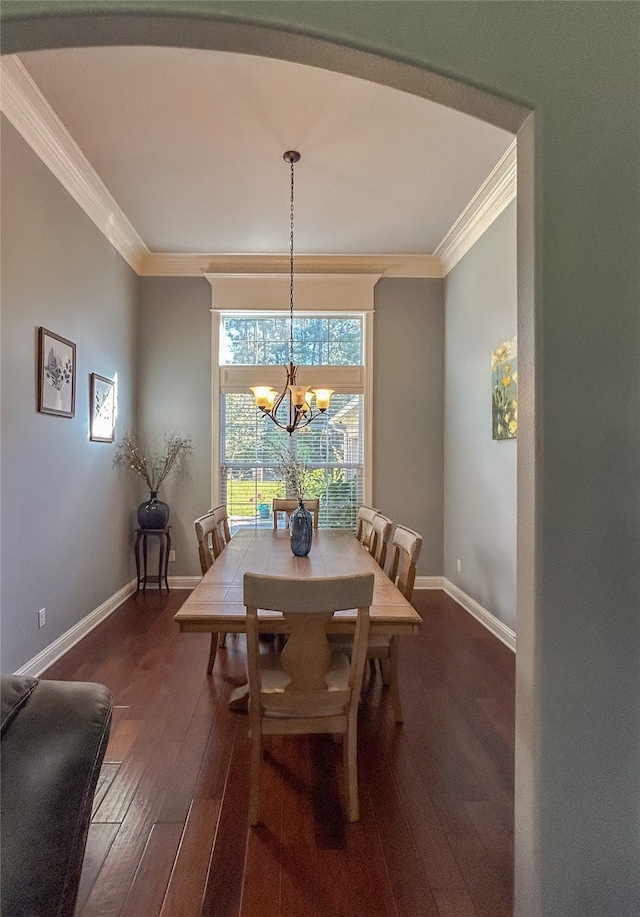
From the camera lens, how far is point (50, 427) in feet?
10.1

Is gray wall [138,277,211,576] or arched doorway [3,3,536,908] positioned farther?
gray wall [138,277,211,576]

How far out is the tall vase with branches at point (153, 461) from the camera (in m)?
4.48

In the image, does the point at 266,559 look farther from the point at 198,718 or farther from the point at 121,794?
the point at 121,794

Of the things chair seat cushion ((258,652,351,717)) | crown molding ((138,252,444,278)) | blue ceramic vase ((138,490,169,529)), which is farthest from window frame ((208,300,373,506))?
chair seat cushion ((258,652,351,717))

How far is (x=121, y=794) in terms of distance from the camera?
1862 mm

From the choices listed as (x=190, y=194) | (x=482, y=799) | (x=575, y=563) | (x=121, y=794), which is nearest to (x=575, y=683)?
(x=575, y=563)

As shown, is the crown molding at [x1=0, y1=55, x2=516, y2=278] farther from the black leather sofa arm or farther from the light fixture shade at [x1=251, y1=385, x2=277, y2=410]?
the black leather sofa arm

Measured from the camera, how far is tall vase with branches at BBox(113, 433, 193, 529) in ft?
14.7

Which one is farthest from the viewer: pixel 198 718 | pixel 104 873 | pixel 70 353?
pixel 70 353

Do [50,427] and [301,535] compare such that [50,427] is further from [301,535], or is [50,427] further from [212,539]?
[301,535]

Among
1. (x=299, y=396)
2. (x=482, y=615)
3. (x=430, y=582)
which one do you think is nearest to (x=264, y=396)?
(x=299, y=396)

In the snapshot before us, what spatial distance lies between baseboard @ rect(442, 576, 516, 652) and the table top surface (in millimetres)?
1280

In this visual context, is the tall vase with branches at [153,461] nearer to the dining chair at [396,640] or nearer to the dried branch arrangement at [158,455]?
the dried branch arrangement at [158,455]

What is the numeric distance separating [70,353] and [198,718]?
249 centimetres
